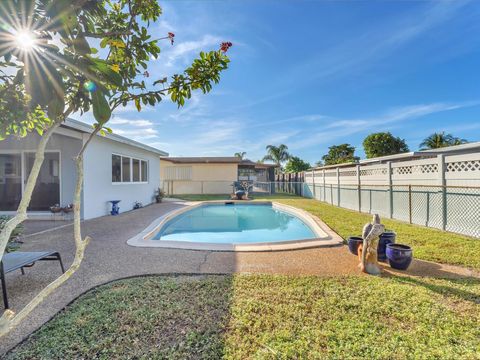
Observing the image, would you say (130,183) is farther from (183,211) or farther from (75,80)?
(75,80)

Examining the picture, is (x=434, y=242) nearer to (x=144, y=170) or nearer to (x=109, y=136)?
(x=109, y=136)

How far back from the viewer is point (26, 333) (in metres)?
2.60

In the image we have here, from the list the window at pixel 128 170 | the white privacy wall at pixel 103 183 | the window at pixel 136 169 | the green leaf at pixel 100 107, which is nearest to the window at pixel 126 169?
the window at pixel 128 170

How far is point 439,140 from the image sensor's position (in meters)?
37.1

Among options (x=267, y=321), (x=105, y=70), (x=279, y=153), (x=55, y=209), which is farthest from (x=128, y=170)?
(x=279, y=153)

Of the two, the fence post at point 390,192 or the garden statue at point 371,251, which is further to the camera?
the fence post at point 390,192

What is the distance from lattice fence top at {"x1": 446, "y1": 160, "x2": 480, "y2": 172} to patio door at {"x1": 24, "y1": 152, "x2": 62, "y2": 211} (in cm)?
1357

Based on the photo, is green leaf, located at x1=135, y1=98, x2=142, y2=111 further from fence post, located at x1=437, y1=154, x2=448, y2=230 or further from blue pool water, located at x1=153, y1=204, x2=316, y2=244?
fence post, located at x1=437, y1=154, x2=448, y2=230

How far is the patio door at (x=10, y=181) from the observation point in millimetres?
9633

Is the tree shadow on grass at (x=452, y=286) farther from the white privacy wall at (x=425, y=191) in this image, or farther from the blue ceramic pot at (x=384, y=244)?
the white privacy wall at (x=425, y=191)

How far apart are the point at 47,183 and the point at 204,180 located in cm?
1423

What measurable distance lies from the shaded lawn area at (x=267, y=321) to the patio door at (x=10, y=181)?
919cm

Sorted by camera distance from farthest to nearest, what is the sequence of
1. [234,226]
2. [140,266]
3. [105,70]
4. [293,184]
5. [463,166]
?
Result: [293,184] → [234,226] → [463,166] → [140,266] → [105,70]

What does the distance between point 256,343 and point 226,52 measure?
285 centimetres
